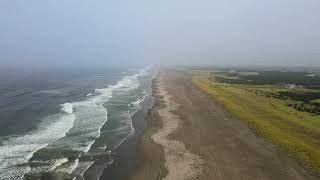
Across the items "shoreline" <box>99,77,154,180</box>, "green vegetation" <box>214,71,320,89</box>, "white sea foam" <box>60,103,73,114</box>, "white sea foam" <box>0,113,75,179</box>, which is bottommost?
"green vegetation" <box>214,71,320,89</box>

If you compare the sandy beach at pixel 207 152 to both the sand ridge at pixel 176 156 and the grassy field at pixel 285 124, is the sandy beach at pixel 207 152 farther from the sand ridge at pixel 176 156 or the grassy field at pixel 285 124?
the grassy field at pixel 285 124

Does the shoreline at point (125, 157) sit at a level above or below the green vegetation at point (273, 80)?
above

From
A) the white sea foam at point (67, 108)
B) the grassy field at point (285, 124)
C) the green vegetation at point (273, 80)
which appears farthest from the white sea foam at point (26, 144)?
the green vegetation at point (273, 80)

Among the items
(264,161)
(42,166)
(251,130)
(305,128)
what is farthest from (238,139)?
(42,166)

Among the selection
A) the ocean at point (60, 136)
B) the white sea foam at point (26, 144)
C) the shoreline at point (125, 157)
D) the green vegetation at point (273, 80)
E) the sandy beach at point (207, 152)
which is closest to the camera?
the white sea foam at point (26, 144)

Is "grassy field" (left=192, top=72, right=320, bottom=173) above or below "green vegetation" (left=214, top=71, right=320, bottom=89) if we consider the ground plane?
above

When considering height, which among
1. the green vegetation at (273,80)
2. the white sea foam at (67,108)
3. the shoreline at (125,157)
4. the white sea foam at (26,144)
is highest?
the white sea foam at (26,144)

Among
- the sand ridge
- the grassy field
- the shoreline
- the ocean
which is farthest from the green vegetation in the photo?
the shoreline

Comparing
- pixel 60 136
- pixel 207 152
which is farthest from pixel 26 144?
pixel 207 152

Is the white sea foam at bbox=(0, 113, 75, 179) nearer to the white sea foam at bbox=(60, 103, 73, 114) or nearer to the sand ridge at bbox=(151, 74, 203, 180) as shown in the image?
the white sea foam at bbox=(60, 103, 73, 114)

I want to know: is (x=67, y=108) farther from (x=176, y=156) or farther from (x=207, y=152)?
(x=207, y=152)
